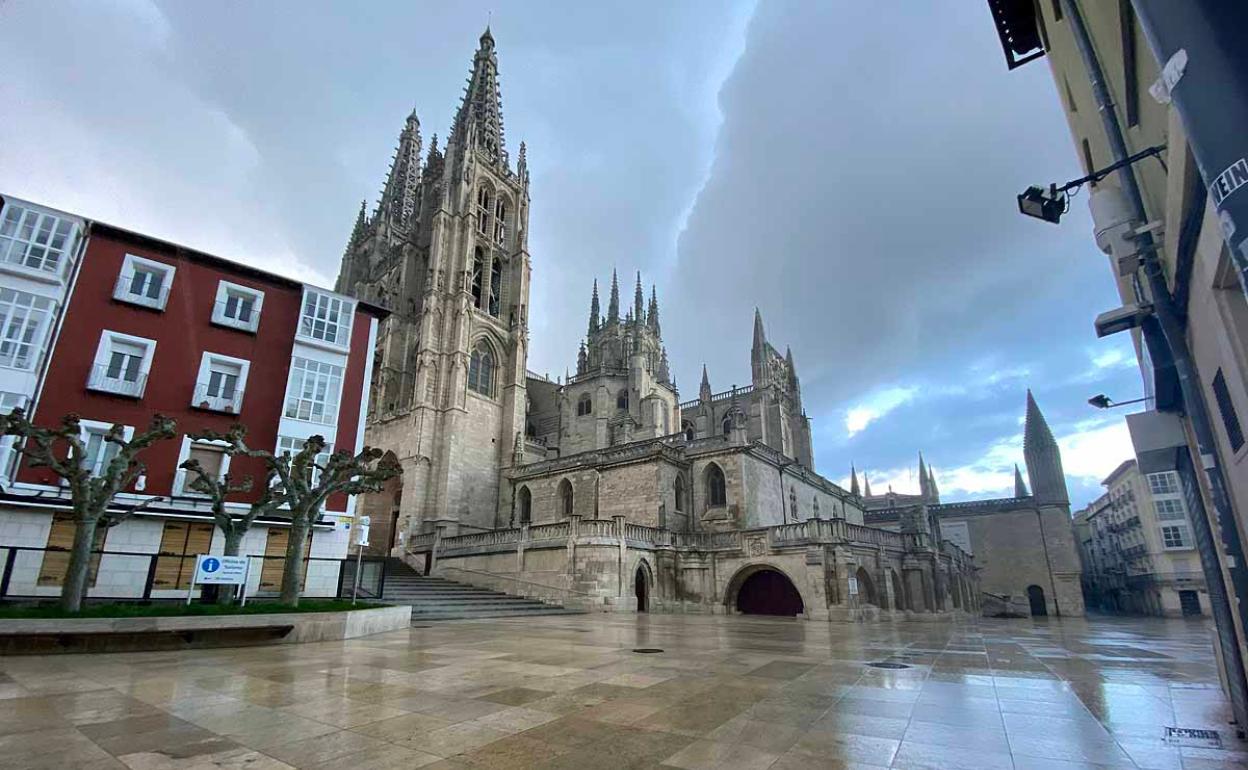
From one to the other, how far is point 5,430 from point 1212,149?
18458 millimetres

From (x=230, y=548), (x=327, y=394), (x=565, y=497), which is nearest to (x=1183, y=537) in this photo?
(x=565, y=497)

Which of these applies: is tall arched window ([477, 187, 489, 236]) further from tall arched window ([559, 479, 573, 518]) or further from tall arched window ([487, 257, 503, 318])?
tall arched window ([559, 479, 573, 518])

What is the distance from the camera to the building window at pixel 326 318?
802 inches

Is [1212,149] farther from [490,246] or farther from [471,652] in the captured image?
[490,246]

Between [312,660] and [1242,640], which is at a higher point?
[1242,640]

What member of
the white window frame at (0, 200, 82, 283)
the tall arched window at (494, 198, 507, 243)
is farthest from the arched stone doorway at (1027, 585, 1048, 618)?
the white window frame at (0, 200, 82, 283)

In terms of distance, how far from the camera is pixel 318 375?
2009 centimetres

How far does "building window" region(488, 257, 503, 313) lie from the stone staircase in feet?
73.7

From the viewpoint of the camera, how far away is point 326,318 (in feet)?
68.2

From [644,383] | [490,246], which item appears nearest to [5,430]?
[490,246]

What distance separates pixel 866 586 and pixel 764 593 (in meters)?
4.15

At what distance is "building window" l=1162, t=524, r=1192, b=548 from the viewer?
4450 cm

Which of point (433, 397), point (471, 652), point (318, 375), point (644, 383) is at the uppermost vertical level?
point (644, 383)

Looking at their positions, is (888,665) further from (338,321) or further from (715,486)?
(715,486)
